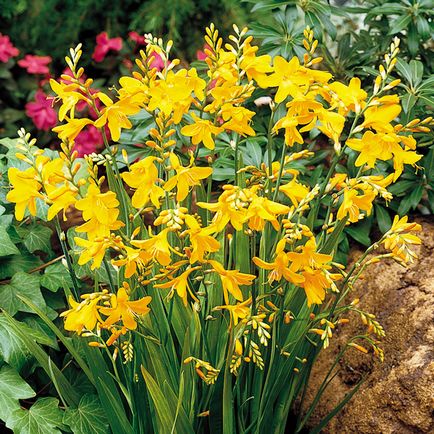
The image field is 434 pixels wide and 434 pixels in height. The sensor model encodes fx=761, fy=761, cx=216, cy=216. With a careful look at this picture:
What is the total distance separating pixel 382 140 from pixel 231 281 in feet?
1.43

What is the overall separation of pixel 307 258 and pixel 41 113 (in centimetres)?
255

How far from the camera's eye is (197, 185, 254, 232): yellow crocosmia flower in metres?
1.42

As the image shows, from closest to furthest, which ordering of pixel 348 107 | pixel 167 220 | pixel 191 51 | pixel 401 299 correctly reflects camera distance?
pixel 167 220 → pixel 348 107 → pixel 401 299 → pixel 191 51

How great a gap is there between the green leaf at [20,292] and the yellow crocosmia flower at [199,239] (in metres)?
0.85

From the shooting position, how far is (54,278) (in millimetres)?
2236

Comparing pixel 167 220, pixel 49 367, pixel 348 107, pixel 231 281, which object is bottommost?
pixel 49 367

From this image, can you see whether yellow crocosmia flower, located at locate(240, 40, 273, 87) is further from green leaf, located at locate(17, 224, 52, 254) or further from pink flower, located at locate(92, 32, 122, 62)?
pink flower, located at locate(92, 32, 122, 62)

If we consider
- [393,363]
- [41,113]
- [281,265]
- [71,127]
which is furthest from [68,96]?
[41,113]

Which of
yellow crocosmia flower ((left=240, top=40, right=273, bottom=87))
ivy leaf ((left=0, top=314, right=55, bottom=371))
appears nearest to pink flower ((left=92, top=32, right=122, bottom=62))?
ivy leaf ((left=0, top=314, right=55, bottom=371))

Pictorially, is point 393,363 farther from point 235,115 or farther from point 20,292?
point 20,292

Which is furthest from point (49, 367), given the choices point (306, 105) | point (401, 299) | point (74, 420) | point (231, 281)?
point (401, 299)

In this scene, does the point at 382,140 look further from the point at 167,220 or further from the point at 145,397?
the point at 145,397

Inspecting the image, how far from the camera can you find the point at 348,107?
67.0 inches

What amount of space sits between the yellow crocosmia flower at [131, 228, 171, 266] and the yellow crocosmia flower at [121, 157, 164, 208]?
93 millimetres
